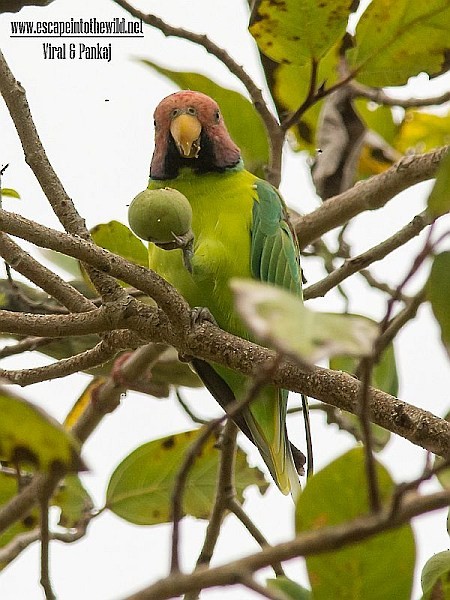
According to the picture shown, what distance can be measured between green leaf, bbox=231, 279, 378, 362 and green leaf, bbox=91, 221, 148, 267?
1763 millimetres

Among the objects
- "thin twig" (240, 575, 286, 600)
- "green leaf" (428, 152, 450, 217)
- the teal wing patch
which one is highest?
the teal wing patch

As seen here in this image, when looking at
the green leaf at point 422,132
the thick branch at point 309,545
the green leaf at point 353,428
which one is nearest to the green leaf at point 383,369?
the green leaf at point 353,428

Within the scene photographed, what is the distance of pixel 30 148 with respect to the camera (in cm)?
178

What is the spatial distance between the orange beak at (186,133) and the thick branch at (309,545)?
192cm

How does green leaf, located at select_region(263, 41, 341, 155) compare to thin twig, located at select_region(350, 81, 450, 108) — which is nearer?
green leaf, located at select_region(263, 41, 341, 155)

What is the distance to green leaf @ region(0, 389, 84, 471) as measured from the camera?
0.89 meters

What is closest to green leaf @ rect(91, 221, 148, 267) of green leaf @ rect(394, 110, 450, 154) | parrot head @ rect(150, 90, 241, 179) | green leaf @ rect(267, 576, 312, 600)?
parrot head @ rect(150, 90, 241, 179)

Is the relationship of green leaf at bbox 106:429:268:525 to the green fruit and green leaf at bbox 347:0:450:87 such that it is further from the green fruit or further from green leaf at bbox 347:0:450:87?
green leaf at bbox 347:0:450:87

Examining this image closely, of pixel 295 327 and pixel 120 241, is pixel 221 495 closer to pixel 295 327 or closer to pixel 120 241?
pixel 120 241

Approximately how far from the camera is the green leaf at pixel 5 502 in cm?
229

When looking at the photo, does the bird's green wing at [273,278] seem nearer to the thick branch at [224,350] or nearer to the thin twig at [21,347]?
the thin twig at [21,347]

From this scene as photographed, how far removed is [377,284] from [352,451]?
5.17 feet

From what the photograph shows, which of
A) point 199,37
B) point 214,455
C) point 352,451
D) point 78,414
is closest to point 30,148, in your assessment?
point 199,37

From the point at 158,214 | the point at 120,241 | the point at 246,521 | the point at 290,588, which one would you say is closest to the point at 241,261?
the point at 120,241
